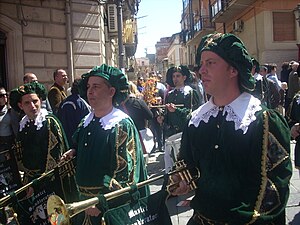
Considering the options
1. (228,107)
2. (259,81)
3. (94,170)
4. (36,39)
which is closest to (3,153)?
(94,170)

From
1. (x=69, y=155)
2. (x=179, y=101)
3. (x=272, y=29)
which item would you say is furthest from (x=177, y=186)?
(x=272, y=29)

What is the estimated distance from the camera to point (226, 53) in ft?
7.43

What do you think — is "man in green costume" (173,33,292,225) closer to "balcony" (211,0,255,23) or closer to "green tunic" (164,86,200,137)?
"green tunic" (164,86,200,137)

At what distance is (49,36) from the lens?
1108 cm

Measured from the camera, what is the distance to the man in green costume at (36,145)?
3.74 m

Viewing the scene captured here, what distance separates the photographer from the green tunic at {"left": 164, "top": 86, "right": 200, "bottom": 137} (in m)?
6.14

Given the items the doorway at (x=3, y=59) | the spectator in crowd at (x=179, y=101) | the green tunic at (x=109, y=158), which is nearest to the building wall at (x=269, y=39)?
the doorway at (x=3, y=59)

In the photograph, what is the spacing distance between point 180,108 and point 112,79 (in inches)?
126

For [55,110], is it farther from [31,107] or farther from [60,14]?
[60,14]

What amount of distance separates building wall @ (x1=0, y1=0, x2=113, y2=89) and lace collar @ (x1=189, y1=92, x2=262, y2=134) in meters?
8.77

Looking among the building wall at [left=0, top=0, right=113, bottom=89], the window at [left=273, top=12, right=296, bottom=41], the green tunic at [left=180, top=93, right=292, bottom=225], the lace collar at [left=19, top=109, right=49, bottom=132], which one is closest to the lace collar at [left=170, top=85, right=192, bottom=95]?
the lace collar at [left=19, top=109, right=49, bottom=132]

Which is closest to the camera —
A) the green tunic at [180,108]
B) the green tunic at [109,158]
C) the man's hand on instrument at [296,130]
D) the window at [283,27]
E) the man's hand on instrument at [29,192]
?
the green tunic at [109,158]

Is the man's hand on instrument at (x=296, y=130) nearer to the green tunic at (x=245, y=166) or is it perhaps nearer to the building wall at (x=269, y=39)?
the green tunic at (x=245, y=166)

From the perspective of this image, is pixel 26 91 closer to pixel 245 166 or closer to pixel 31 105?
pixel 31 105
